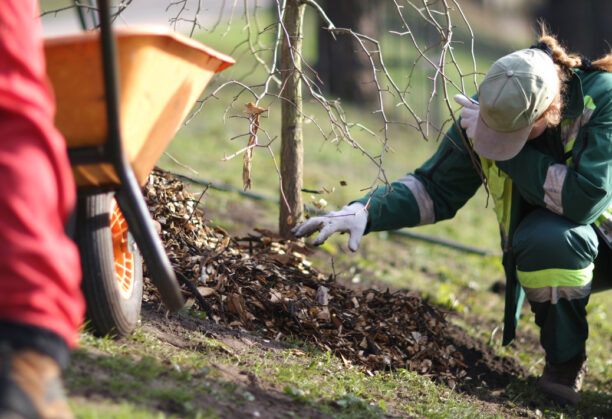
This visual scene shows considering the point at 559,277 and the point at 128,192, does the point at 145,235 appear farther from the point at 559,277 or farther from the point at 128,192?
the point at 559,277

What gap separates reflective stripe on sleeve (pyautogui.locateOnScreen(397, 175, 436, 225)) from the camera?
349 centimetres

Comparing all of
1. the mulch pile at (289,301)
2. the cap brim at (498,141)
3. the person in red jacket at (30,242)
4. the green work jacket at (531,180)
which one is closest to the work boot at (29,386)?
the person in red jacket at (30,242)

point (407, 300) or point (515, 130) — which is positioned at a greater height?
point (515, 130)

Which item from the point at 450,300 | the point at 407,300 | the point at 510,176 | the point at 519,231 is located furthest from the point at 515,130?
the point at 450,300

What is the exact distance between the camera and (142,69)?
1990 millimetres

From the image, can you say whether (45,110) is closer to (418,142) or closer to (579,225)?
(579,225)

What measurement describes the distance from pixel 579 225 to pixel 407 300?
0.91m

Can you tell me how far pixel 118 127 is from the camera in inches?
74.4

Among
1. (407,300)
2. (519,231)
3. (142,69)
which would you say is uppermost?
(142,69)

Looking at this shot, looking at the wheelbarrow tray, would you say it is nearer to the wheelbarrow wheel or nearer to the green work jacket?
the wheelbarrow wheel

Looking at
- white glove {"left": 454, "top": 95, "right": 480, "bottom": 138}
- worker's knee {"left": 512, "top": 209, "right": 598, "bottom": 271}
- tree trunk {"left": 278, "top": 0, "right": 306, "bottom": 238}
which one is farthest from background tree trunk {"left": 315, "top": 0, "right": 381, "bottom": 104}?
worker's knee {"left": 512, "top": 209, "right": 598, "bottom": 271}

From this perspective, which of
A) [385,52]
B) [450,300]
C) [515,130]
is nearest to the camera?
[515,130]

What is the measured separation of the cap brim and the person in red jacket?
78.5 inches

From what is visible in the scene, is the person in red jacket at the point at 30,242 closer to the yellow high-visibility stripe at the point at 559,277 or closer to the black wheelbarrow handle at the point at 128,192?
the black wheelbarrow handle at the point at 128,192
